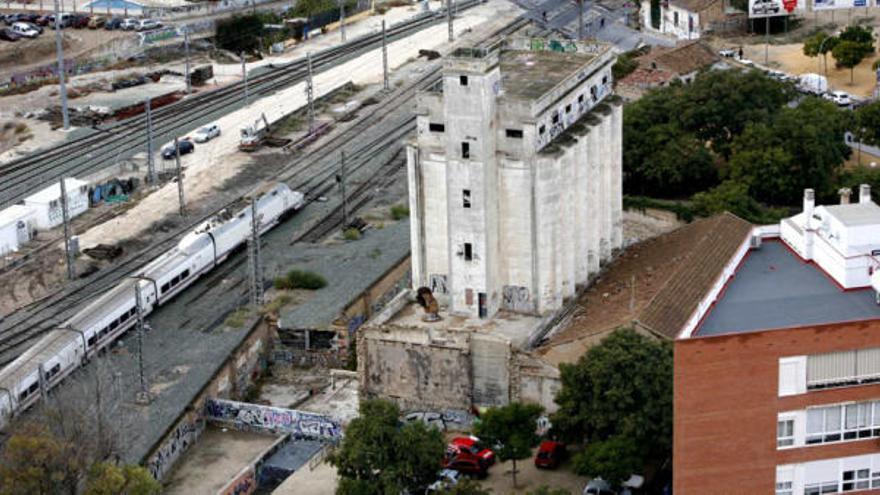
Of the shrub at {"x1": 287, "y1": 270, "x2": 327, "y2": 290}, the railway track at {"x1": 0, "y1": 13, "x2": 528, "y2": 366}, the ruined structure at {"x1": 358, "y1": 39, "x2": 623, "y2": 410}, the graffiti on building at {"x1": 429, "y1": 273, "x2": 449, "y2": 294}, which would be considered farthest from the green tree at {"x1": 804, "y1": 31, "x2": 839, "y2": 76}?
the graffiti on building at {"x1": 429, "y1": 273, "x2": 449, "y2": 294}

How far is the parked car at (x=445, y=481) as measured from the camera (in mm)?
66625

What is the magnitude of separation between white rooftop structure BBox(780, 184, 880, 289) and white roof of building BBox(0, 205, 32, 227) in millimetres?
53004

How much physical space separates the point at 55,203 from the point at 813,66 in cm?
6303

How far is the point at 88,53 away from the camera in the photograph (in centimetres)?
16400

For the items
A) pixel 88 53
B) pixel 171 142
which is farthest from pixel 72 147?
pixel 88 53

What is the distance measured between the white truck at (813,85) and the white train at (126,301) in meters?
42.5

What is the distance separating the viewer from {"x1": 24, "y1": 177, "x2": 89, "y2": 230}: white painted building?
4122 inches

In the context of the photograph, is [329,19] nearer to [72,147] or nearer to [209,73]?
[209,73]

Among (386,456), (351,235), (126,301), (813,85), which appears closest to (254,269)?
(126,301)

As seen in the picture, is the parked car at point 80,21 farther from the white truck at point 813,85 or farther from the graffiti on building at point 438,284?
the graffiti on building at point 438,284

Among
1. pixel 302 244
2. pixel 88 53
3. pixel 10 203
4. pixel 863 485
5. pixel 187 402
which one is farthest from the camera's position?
pixel 88 53

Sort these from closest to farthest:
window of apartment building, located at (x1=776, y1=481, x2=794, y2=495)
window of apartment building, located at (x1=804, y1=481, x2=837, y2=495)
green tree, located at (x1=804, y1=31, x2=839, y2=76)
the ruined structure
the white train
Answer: window of apartment building, located at (x1=776, y1=481, x2=794, y2=495), window of apartment building, located at (x1=804, y1=481, x2=837, y2=495), the ruined structure, the white train, green tree, located at (x1=804, y1=31, x2=839, y2=76)

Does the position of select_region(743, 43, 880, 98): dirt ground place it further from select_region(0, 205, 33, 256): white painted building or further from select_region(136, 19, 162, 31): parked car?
select_region(0, 205, 33, 256): white painted building

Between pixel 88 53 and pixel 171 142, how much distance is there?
45431 millimetres
